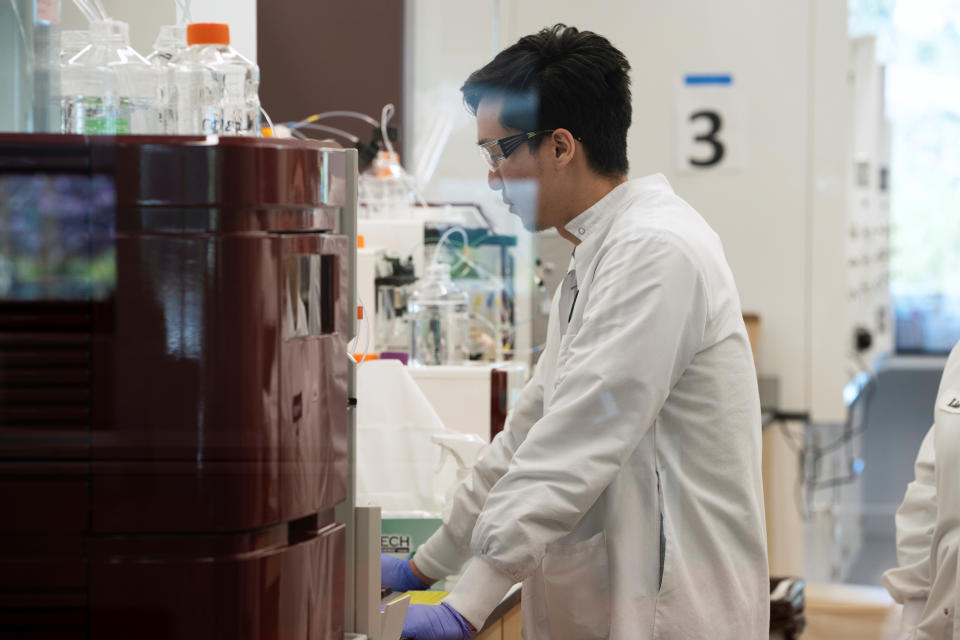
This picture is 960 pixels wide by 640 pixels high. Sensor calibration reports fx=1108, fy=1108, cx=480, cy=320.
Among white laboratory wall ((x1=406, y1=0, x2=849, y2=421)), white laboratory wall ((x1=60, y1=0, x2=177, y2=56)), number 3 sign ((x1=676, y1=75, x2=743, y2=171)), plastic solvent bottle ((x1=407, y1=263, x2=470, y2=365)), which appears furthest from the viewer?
number 3 sign ((x1=676, y1=75, x2=743, y2=171))

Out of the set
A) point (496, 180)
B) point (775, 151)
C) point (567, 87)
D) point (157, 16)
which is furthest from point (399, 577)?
point (775, 151)

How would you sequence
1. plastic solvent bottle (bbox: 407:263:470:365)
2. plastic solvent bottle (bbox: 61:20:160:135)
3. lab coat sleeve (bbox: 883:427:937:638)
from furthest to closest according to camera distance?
plastic solvent bottle (bbox: 407:263:470:365)
lab coat sleeve (bbox: 883:427:937:638)
plastic solvent bottle (bbox: 61:20:160:135)

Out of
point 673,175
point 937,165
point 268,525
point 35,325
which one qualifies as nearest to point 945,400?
point 268,525

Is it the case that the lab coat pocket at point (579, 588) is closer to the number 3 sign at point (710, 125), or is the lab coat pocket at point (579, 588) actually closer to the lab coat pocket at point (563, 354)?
the lab coat pocket at point (563, 354)

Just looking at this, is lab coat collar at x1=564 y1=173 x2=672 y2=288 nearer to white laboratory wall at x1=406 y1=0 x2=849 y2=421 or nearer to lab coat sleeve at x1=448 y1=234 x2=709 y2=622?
lab coat sleeve at x1=448 y1=234 x2=709 y2=622

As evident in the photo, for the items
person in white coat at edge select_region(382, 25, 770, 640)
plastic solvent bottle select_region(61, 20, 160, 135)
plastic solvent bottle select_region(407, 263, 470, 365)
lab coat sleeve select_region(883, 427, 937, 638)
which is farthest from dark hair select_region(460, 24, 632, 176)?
plastic solvent bottle select_region(407, 263, 470, 365)

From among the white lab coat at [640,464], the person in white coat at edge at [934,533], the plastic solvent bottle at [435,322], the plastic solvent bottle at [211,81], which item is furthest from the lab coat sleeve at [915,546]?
the plastic solvent bottle at [211,81]

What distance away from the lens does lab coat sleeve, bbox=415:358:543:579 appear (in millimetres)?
1495

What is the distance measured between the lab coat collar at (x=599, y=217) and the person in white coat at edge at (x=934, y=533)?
574mm

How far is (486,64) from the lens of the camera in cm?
145

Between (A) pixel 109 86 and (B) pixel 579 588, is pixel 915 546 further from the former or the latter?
(A) pixel 109 86

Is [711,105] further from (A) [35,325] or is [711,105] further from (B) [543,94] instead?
(A) [35,325]

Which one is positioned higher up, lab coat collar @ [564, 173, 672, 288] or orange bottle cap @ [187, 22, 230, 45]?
orange bottle cap @ [187, 22, 230, 45]

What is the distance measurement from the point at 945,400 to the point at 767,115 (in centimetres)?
255
